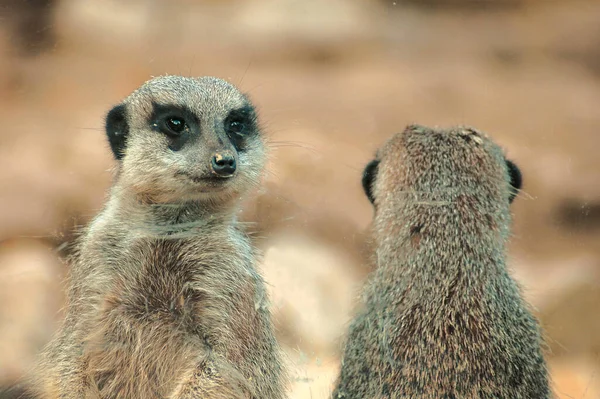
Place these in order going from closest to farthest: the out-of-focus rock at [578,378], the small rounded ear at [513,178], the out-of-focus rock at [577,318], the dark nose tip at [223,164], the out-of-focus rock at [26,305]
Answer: the dark nose tip at [223,164], the out-of-focus rock at [26,305], the small rounded ear at [513,178], the out-of-focus rock at [578,378], the out-of-focus rock at [577,318]

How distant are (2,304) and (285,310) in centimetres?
98

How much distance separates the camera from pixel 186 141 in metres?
2.06

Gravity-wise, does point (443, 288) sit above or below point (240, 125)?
below

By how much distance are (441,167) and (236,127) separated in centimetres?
63

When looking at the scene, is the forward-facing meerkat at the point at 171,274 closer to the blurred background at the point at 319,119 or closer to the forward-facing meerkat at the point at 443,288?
the blurred background at the point at 319,119

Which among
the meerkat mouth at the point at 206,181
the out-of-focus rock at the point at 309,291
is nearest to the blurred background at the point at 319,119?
the out-of-focus rock at the point at 309,291

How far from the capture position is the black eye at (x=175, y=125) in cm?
209

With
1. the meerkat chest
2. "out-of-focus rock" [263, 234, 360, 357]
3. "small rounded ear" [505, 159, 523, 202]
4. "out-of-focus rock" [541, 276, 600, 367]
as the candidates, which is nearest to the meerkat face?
the meerkat chest

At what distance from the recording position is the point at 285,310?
2242 mm

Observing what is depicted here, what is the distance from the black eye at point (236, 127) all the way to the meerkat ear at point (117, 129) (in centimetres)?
28

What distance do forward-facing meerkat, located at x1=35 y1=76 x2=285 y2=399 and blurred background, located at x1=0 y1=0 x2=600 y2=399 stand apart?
0.48 ft

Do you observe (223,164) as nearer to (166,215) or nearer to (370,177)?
(166,215)

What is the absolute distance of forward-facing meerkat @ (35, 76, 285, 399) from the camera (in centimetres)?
204

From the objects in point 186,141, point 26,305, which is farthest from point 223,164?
point 26,305
